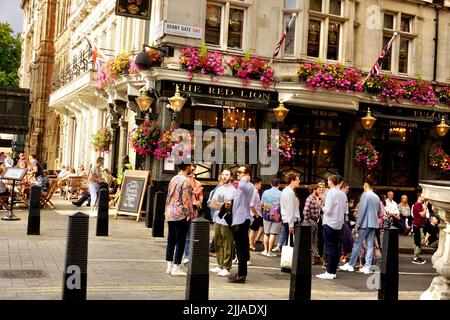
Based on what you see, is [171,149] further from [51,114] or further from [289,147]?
[51,114]

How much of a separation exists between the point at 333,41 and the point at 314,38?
821 millimetres

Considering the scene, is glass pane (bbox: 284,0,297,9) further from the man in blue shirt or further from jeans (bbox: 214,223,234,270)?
jeans (bbox: 214,223,234,270)

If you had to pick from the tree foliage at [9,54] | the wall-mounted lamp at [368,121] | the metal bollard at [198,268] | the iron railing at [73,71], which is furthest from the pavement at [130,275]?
the tree foliage at [9,54]

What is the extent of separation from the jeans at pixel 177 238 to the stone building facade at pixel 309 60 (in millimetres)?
8228

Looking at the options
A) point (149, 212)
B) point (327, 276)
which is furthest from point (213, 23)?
point (327, 276)

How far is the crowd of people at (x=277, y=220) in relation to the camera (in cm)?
877

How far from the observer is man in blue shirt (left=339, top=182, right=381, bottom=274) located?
35.9 ft

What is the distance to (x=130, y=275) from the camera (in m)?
8.39

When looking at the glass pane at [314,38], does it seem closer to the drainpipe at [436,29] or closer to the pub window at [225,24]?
the pub window at [225,24]

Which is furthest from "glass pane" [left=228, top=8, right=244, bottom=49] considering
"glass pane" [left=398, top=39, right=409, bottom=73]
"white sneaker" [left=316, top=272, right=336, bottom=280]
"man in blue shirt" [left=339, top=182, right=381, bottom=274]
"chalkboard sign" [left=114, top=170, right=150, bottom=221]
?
"white sneaker" [left=316, top=272, right=336, bottom=280]

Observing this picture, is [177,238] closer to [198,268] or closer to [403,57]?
[198,268]

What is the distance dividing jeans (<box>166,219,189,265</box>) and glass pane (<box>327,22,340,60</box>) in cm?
1238
